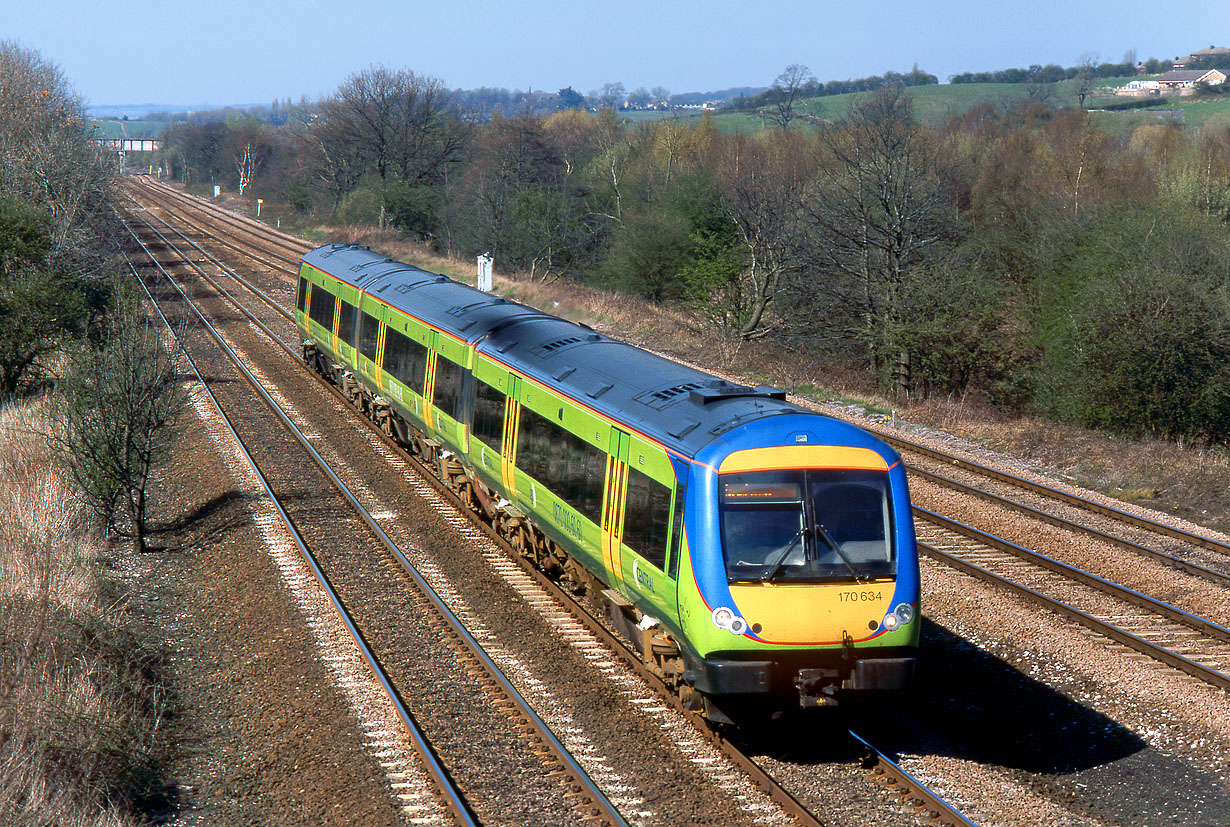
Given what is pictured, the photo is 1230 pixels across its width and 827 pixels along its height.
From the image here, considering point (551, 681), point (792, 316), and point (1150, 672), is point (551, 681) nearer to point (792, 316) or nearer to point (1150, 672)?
point (1150, 672)

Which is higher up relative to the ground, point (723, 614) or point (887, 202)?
point (887, 202)

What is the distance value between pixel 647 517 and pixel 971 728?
3404mm

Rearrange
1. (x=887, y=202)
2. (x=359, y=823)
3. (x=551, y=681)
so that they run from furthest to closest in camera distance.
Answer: (x=887, y=202), (x=551, y=681), (x=359, y=823)

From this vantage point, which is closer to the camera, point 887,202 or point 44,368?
point 44,368

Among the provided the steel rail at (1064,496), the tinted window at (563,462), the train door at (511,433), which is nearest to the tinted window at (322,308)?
the train door at (511,433)

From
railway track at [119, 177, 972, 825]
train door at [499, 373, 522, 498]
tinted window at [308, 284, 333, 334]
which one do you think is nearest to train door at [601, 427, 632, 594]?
railway track at [119, 177, 972, 825]

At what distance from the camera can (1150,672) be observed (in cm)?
1030

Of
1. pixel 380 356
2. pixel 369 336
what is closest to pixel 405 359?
pixel 380 356

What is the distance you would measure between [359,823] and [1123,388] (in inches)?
760

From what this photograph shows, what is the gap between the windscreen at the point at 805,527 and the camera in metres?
8.09

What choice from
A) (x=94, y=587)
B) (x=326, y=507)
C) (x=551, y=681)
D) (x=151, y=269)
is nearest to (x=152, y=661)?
(x=94, y=587)

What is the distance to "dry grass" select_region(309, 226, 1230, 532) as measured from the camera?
17.1m

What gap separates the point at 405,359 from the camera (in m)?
17.6

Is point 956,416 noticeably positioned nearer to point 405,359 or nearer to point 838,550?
point 405,359
